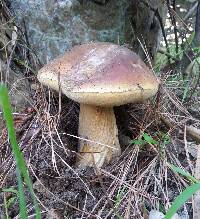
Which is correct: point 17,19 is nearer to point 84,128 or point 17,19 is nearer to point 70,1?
point 70,1

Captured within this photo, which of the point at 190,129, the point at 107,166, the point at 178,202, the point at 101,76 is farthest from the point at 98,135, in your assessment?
the point at 178,202

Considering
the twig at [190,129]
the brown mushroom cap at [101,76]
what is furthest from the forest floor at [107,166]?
the brown mushroom cap at [101,76]

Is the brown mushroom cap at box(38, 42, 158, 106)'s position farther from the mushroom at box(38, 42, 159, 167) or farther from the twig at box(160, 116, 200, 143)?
the twig at box(160, 116, 200, 143)

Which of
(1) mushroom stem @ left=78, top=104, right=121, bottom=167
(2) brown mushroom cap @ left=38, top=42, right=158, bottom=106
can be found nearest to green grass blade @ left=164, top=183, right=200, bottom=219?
(2) brown mushroom cap @ left=38, top=42, right=158, bottom=106

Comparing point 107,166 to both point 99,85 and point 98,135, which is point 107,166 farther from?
point 99,85

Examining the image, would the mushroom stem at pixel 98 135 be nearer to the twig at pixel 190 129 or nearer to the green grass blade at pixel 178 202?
the twig at pixel 190 129

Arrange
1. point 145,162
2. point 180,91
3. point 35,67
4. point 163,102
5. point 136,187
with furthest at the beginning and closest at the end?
point 180,91 < point 35,67 < point 163,102 < point 145,162 < point 136,187

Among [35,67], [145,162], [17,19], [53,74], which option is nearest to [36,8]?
[17,19]
